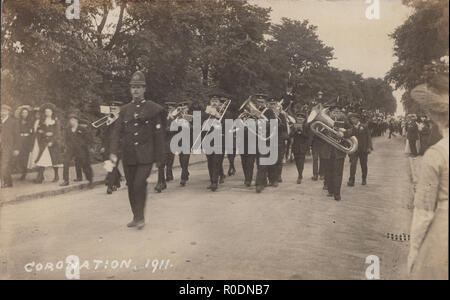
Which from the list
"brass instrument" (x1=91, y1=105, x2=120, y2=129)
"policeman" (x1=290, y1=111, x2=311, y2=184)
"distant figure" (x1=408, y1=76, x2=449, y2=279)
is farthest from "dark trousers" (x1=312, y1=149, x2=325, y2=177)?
"distant figure" (x1=408, y1=76, x2=449, y2=279)

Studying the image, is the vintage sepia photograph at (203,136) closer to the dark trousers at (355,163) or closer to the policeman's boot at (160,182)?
the policeman's boot at (160,182)

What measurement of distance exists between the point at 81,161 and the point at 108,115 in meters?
1.82

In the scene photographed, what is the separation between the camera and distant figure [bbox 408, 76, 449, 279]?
14.3 feet

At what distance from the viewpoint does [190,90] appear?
32.0 ft

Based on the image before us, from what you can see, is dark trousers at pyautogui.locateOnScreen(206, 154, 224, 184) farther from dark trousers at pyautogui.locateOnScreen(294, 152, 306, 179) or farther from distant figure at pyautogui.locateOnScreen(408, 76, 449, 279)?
distant figure at pyautogui.locateOnScreen(408, 76, 449, 279)

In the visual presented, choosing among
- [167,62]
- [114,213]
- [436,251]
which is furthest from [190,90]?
[436,251]

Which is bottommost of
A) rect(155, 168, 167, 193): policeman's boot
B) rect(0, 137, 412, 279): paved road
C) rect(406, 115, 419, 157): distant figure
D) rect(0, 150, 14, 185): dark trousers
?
rect(0, 137, 412, 279): paved road

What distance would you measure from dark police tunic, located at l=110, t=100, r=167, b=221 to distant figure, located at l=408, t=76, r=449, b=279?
4.45 metres

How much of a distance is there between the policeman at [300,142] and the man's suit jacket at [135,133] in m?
A: 6.14

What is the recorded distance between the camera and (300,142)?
567 inches

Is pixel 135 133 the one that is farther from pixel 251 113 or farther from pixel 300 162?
pixel 300 162

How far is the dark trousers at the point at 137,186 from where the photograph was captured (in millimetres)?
7961

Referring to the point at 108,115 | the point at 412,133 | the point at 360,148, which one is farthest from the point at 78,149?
the point at 360,148

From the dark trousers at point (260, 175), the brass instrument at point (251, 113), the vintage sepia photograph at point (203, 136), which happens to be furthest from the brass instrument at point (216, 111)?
the dark trousers at point (260, 175)
